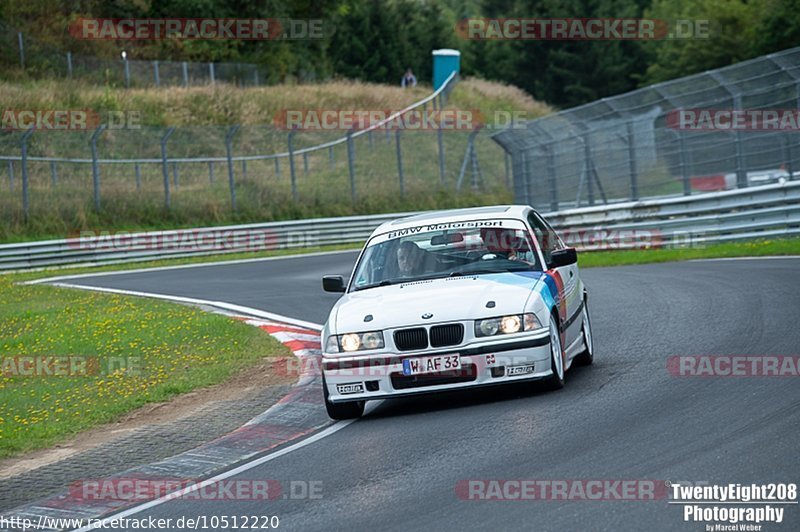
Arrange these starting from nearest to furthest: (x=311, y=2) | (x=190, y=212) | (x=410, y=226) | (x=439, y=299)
→ (x=439, y=299)
(x=410, y=226)
(x=190, y=212)
(x=311, y=2)

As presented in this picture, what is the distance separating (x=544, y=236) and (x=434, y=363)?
96.5 inches

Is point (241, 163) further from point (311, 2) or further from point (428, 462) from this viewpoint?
point (428, 462)

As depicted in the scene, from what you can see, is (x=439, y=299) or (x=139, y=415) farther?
(x=139, y=415)

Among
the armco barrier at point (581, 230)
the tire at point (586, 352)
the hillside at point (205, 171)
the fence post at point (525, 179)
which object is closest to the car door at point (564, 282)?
the tire at point (586, 352)

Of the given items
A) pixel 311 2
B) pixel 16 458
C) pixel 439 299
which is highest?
pixel 311 2

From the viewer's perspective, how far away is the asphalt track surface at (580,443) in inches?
253

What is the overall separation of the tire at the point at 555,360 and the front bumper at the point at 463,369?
0.39ft

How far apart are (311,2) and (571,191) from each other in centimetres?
3585

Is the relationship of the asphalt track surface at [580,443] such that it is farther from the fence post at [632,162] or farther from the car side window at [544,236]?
the fence post at [632,162]

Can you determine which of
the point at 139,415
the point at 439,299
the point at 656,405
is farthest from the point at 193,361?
the point at 656,405

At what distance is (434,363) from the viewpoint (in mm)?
9211

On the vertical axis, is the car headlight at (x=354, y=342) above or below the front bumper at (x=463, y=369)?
above

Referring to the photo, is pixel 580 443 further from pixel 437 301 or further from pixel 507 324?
pixel 437 301

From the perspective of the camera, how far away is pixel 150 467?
8625mm
